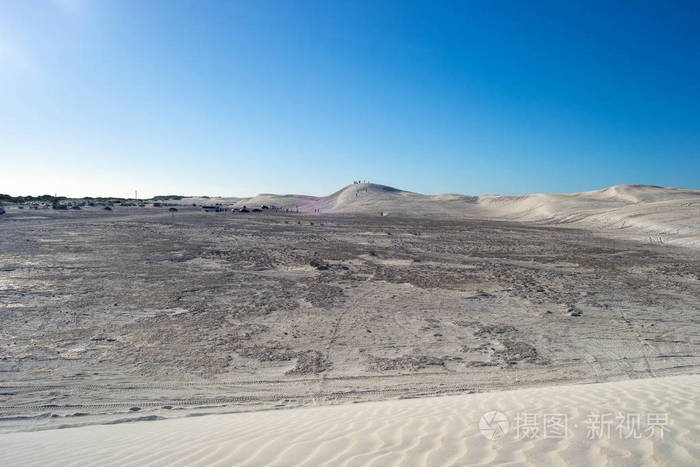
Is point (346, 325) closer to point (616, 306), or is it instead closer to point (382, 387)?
point (382, 387)

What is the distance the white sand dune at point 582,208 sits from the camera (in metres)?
29.8

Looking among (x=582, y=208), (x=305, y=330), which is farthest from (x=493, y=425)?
(x=582, y=208)

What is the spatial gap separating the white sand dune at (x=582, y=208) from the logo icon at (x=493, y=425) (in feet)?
84.4

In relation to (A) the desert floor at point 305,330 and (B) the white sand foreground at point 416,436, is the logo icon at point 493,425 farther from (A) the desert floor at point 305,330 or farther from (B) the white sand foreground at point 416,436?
(A) the desert floor at point 305,330

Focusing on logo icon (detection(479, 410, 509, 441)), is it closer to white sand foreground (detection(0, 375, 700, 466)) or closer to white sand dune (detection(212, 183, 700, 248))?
white sand foreground (detection(0, 375, 700, 466))

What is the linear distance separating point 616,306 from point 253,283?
10.5 meters

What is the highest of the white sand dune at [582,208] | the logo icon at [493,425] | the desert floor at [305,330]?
the white sand dune at [582,208]

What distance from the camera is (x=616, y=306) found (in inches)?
404

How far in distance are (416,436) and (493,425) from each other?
0.82m

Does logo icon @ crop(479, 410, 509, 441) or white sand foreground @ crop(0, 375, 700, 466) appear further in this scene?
logo icon @ crop(479, 410, 509, 441)

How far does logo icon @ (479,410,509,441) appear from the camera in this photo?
3467 millimetres

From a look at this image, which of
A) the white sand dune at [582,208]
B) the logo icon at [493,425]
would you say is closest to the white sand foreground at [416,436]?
the logo icon at [493,425]

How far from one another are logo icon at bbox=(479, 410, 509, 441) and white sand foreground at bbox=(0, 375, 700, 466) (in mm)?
10

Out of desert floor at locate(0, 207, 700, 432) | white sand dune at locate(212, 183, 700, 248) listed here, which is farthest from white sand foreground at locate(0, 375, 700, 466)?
white sand dune at locate(212, 183, 700, 248)
